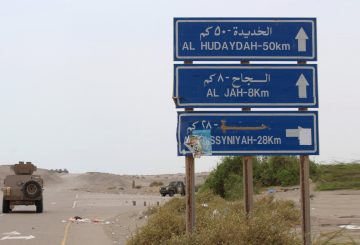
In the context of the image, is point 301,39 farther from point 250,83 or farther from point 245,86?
point 245,86

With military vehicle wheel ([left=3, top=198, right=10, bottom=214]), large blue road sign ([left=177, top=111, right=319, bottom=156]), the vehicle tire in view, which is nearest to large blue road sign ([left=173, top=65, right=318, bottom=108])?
large blue road sign ([left=177, top=111, right=319, bottom=156])

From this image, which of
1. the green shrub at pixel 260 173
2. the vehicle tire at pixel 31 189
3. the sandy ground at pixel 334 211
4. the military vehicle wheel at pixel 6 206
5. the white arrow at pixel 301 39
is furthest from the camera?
the green shrub at pixel 260 173

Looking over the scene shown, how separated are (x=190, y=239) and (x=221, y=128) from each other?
1.98m

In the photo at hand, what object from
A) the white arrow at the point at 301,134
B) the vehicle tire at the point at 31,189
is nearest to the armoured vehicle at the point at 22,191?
the vehicle tire at the point at 31,189

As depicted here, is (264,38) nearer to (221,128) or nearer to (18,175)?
(221,128)

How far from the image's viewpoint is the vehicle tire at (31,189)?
3666cm

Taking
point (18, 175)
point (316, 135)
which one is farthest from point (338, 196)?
point (316, 135)

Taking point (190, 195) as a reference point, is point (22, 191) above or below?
below

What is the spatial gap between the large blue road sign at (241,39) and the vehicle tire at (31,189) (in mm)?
26003

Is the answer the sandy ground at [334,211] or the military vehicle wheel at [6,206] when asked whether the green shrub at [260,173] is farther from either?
the military vehicle wheel at [6,206]

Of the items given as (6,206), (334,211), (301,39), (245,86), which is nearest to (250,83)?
(245,86)

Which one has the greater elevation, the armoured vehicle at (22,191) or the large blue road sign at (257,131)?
the large blue road sign at (257,131)

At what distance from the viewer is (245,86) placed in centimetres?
1227

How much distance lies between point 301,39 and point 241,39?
1054mm
